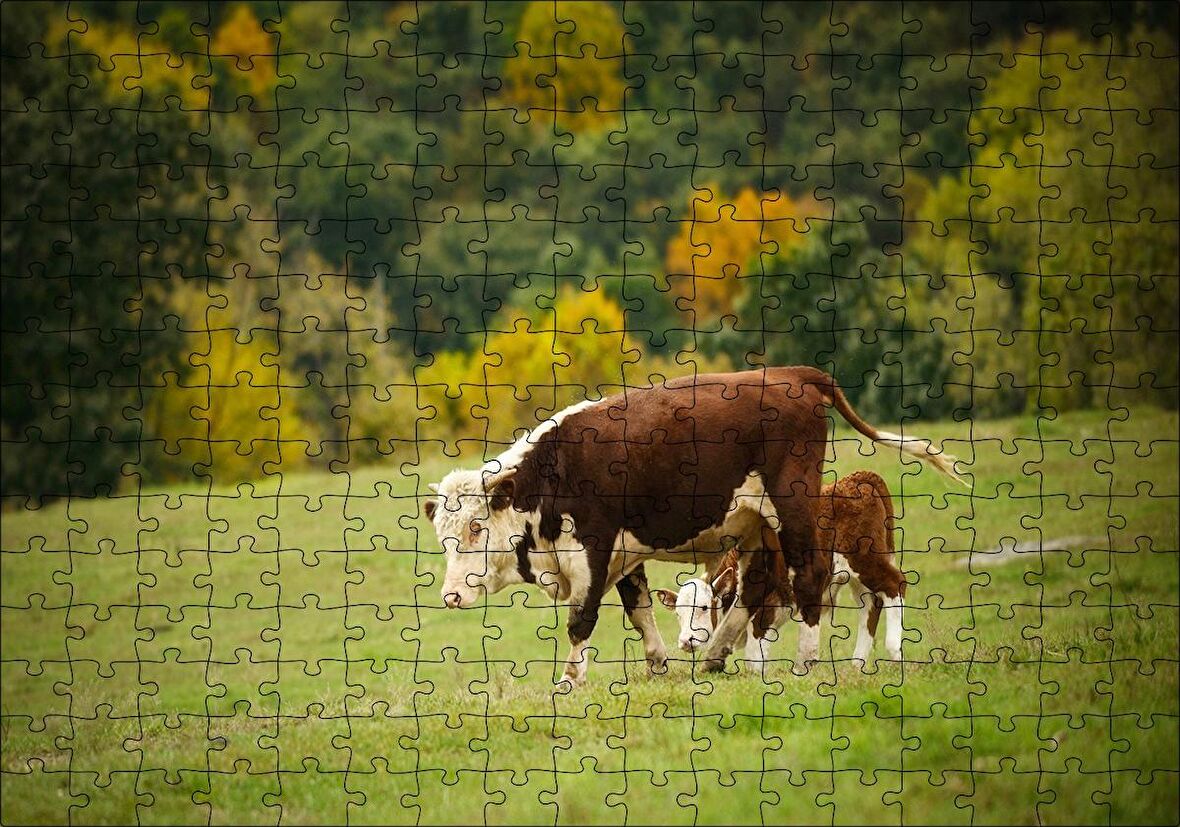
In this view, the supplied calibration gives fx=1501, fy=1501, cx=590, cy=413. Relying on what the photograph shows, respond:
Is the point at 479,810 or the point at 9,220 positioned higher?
the point at 9,220

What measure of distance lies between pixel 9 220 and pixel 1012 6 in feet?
185

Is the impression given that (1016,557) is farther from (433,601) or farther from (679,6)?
(679,6)

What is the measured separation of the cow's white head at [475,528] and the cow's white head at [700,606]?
249cm

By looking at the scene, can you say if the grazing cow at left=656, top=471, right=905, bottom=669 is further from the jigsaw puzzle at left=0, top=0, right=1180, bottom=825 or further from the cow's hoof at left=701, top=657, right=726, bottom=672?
the cow's hoof at left=701, top=657, right=726, bottom=672

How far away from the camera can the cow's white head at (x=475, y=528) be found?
13188 millimetres

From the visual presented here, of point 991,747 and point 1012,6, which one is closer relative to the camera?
point 991,747

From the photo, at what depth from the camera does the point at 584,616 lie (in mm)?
13344

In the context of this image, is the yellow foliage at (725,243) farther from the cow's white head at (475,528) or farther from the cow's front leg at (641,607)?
the cow's white head at (475,528)

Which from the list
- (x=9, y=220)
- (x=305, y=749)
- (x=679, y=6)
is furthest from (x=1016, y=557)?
(x=679, y=6)

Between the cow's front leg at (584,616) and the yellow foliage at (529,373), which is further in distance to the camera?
the yellow foliage at (529,373)

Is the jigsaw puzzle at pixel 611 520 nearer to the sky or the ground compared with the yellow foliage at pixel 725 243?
nearer to the ground

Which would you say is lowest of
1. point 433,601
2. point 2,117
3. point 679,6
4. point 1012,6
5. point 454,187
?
point 433,601

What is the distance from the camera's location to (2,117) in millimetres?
41594

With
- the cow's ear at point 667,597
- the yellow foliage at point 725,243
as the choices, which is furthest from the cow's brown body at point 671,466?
the yellow foliage at point 725,243
